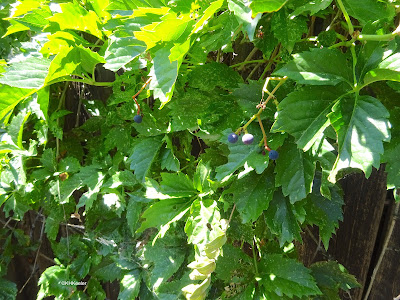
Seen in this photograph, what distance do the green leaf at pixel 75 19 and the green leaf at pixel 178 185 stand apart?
0.42 metres

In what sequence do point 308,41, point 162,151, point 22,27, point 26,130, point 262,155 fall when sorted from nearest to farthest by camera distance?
point 262,155, point 308,41, point 22,27, point 162,151, point 26,130

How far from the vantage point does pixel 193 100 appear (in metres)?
1.07

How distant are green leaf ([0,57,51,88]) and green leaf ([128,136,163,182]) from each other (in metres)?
0.33

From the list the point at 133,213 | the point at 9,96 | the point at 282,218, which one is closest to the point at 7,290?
the point at 133,213

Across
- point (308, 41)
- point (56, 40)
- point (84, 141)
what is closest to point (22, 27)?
point (56, 40)

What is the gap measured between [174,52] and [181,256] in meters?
0.71

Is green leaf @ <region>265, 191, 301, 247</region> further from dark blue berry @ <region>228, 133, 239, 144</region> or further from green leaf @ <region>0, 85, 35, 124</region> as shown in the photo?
green leaf @ <region>0, 85, 35, 124</region>

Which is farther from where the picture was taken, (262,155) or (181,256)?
(181,256)

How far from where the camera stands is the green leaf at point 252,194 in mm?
922

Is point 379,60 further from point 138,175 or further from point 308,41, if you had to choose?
point 138,175

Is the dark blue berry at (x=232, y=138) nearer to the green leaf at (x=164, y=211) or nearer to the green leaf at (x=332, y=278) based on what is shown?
the green leaf at (x=164, y=211)

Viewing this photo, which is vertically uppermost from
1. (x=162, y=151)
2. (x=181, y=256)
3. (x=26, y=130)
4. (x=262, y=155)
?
(x=262, y=155)

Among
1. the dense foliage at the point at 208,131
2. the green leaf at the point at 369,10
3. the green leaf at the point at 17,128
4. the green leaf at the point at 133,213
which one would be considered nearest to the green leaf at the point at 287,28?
the dense foliage at the point at 208,131

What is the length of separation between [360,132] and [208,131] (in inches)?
15.6
